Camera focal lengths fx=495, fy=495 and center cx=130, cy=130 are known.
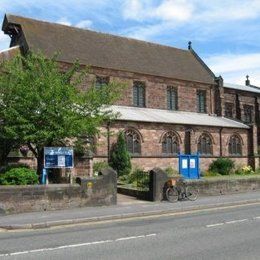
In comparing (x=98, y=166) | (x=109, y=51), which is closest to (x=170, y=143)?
(x=98, y=166)

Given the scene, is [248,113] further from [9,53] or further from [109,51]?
[9,53]

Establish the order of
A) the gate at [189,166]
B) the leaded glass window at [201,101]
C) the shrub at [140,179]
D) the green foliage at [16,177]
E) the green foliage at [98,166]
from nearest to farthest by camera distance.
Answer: the green foliage at [16,177] < the shrub at [140,179] < the green foliage at [98,166] < the gate at [189,166] < the leaded glass window at [201,101]

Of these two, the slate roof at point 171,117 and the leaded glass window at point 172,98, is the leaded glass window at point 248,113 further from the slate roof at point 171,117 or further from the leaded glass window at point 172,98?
the leaded glass window at point 172,98

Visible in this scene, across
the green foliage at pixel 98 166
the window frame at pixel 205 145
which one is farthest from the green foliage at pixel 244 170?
the green foliage at pixel 98 166

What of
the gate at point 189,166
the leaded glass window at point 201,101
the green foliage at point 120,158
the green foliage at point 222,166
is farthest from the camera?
the leaded glass window at point 201,101

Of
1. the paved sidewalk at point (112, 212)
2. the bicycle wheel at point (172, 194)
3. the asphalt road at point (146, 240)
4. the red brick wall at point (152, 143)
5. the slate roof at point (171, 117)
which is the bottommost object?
the asphalt road at point (146, 240)

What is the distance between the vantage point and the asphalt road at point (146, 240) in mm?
9297

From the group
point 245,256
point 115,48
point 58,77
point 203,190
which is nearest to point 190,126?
point 115,48

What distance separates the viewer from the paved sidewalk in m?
14.6

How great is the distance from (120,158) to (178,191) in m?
12.5

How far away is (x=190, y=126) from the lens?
129 feet

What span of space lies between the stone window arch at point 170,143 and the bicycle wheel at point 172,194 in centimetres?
1631

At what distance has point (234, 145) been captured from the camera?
1690 inches

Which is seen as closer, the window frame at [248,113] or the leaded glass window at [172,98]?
the leaded glass window at [172,98]
